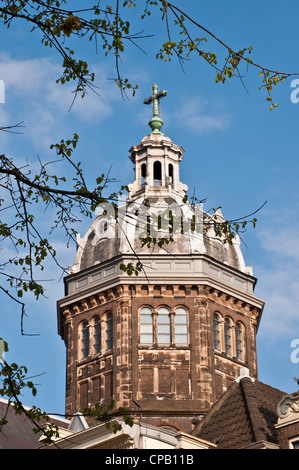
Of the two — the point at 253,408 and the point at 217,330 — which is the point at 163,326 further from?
the point at 253,408

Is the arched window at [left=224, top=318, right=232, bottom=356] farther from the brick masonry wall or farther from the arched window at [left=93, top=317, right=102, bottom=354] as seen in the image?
the arched window at [left=93, top=317, right=102, bottom=354]

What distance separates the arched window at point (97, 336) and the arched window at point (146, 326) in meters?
2.28

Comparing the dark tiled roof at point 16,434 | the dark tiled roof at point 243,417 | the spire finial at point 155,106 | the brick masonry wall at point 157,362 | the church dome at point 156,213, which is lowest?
the dark tiled roof at point 243,417

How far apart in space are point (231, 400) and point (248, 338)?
1374cm

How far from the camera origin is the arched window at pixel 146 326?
50.7 m

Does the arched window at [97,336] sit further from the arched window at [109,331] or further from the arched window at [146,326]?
the arched window at [146,326]

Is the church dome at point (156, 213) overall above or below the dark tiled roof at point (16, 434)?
above

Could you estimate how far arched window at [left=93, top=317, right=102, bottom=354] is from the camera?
170 feet

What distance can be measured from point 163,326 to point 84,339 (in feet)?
14.5

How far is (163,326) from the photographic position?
51.2 metres

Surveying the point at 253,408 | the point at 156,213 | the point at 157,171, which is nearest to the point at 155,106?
the point at 157,171

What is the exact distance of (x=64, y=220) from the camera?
1758 centimetres

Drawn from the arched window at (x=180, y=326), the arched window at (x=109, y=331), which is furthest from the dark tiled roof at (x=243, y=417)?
the arched window at (x=109, y=331)

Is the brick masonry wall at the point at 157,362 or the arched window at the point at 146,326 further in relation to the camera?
the arched window at the point at 146,326
